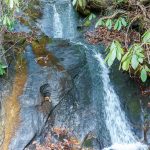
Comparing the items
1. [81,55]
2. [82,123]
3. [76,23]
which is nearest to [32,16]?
[76,23]

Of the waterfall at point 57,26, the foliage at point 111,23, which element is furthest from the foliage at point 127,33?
the waterfall at point 57,26

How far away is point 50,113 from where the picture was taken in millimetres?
6570

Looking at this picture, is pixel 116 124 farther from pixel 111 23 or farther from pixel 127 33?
pixel 111 23

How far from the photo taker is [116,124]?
23.5 feet

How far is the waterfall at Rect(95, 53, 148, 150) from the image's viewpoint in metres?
6.83

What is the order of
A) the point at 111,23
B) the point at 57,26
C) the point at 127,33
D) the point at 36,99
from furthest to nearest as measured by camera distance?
the point at 57,26, the point at 127,33, the point at 36,99, the point at 111,23

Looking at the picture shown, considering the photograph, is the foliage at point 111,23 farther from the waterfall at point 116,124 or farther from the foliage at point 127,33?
the waterfall at point 116,124

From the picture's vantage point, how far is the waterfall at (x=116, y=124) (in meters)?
6.83

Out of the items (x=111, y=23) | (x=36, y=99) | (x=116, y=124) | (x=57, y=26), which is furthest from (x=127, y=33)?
(x=57, y=26)

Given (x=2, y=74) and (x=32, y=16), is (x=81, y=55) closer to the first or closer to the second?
(x=2, y=74)

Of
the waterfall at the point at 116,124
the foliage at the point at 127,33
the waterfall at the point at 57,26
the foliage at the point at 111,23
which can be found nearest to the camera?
the foliage at the point at 127,33

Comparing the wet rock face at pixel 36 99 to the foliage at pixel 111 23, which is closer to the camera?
the foliage at pixel 111 23

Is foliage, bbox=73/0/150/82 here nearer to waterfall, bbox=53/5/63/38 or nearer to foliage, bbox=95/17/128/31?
foliage, bbox=95/17/128/31

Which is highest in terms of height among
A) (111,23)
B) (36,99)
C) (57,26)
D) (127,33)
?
(57,26)
